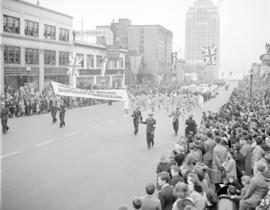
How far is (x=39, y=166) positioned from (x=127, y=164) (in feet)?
10.3

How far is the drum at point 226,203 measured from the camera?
6363 mm

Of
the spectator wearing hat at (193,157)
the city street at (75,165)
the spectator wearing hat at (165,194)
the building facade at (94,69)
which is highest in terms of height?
the building facade at (94,69)

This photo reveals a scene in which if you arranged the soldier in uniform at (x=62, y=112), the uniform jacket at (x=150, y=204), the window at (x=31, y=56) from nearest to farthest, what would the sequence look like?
the uniform jacket at (x=150, y=204) < the soldier in uniform at (x=62, y=112) < the window at (x=31, y=56)

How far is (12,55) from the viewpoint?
120ft

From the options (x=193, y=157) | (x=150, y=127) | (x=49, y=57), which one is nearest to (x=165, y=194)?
(x=193, y=157)

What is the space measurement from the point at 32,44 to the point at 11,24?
3.91 metres

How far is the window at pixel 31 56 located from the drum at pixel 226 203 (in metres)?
35.4

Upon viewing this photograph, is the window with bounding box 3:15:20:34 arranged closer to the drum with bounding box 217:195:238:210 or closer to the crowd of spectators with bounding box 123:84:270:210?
the crowd of spectators with bounding box 123:84:270:210

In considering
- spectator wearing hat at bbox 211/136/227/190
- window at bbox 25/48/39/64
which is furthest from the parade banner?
spectator wearing hat at bbox 211/136/227/190

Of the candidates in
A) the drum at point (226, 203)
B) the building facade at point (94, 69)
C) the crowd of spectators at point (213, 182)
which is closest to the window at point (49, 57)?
the building facade at point (94, 69)

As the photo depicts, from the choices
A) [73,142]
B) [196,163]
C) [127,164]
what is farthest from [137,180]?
[73,142]

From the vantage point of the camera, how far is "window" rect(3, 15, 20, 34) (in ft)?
117

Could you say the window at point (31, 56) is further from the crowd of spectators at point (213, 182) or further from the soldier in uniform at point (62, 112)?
the crowd of spectators at point (213, 182)

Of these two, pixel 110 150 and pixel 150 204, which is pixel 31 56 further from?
pixel 150 204
